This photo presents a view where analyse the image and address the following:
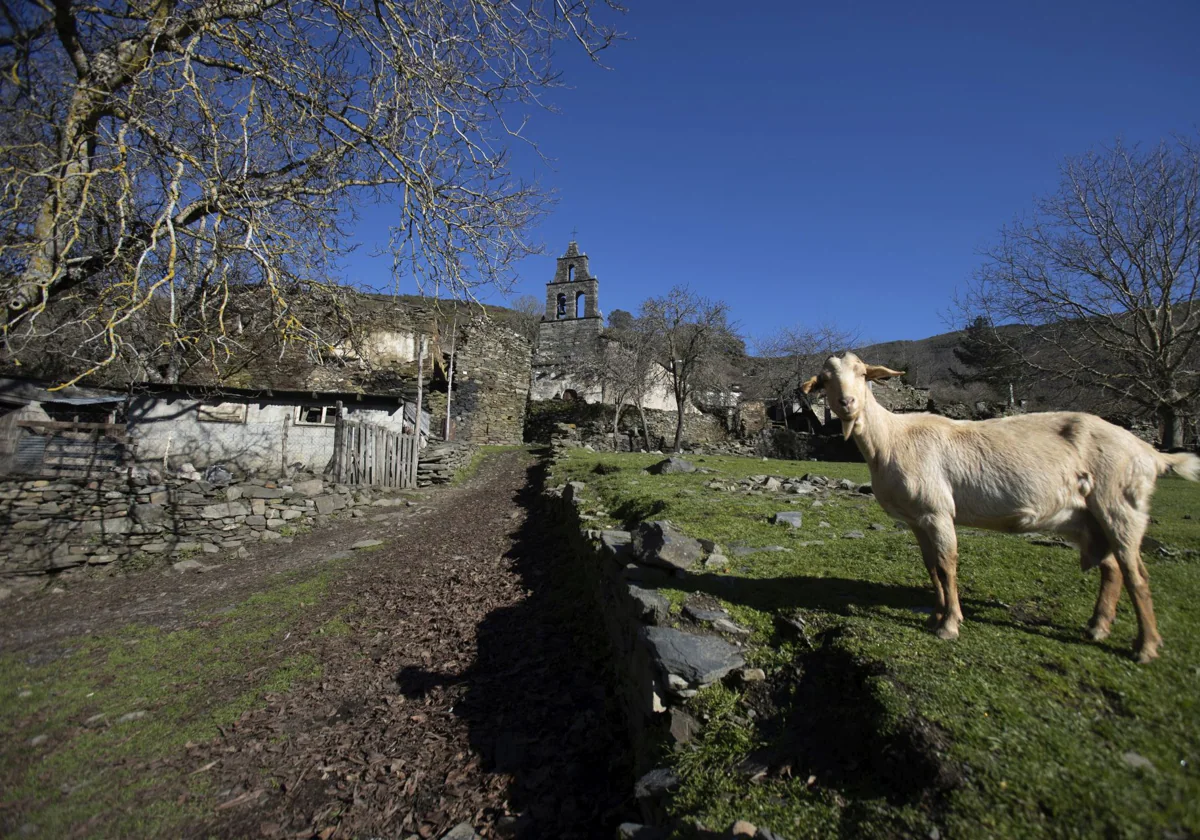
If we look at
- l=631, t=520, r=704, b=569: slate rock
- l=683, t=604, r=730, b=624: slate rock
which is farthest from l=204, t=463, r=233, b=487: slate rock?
l=683, t=604, r=730, b=624: slate rock

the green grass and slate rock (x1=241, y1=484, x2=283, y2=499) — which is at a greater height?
slate rock (x1=241, y1=484, x2=283, y2=499)

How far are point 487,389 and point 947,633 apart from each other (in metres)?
30.6

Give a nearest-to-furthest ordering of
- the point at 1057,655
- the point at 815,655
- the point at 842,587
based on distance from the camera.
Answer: the point at 1057,655, the point at 815,655, the point at 842,587

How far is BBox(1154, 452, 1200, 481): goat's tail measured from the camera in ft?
10.6

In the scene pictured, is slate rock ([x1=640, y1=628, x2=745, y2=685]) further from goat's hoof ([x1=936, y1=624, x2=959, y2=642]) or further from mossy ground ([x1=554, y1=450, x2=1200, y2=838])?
goat's hoof ([x1=936, y1=624, x2=959, y2=642])

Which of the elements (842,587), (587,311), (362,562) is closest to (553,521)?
(362,562)

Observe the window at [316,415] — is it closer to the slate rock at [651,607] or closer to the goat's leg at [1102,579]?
the slate rock at [651,607]

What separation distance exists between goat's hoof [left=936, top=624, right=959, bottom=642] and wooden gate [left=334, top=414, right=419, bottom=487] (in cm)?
1566

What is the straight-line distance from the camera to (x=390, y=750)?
462cm

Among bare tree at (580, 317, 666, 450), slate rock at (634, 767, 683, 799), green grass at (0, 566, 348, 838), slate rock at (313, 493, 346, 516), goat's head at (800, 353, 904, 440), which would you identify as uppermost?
bare tree at (580, 317, 666, 450)

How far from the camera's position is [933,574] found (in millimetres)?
3629

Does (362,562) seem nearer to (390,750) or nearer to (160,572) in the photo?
(160,572)

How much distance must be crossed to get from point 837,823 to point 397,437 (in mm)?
16610

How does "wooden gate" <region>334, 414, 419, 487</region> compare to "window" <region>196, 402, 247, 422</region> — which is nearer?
"window" <region>196, 402, 247, 422</region>
